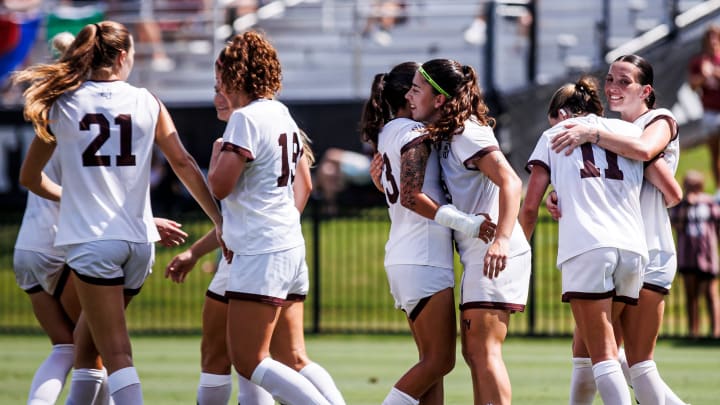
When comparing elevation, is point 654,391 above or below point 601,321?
below

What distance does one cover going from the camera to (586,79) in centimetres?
669

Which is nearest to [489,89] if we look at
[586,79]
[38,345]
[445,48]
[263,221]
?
[445,48]

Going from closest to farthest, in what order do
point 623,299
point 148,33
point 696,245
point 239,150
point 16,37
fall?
point 239,150
point 623,299
point 696,245
point 16,37
point 148,33

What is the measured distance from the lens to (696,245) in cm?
1319

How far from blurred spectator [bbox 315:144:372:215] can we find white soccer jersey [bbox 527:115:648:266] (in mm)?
11843

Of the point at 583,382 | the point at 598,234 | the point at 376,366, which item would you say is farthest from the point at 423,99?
the point at 376,366

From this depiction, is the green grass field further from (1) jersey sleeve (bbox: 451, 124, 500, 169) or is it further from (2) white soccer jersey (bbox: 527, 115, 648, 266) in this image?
(1) jersey sleeve (bbox: 451, 124, 500, 169)

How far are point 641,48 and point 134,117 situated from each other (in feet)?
44.7

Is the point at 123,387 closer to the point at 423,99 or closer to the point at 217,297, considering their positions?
the point at 217,297

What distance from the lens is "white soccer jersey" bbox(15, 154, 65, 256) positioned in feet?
22.2

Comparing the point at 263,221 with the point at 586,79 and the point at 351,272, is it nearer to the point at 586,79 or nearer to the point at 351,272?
the point at 586,79

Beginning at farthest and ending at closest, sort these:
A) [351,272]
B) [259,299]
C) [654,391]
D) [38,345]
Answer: [351,272] < [38,345] < [654,391] < [259,299]

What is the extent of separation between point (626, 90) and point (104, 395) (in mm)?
3248

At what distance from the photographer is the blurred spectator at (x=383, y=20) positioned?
62.2 feet
